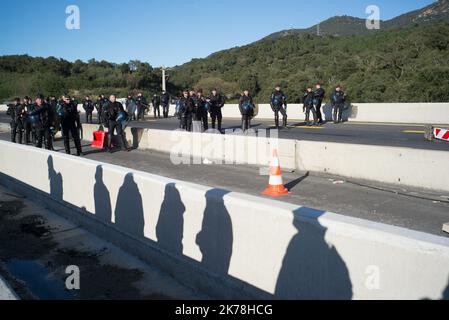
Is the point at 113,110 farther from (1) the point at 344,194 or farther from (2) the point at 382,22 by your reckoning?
(2) the point at 382,22

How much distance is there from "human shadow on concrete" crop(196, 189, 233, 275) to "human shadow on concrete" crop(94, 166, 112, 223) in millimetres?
2163

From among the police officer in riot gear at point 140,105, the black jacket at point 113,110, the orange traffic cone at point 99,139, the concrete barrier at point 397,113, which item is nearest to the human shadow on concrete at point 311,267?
the black jacket at point 113,110

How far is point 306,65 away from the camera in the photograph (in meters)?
63.1

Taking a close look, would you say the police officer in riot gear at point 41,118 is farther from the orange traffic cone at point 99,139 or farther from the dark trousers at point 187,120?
the dark trousers at point 187,120

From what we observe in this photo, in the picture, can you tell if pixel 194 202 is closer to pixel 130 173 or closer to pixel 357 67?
pixel 130 173

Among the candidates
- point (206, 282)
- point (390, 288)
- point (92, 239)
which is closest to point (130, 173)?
point (92, 239)

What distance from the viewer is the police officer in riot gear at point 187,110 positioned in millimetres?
15981

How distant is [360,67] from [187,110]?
35365mm

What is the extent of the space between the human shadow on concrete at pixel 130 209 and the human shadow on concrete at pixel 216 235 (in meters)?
1.27

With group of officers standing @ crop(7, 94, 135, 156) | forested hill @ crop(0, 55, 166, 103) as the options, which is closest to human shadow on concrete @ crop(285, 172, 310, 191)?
group of officers standing @ crop(7, 94, 135, 156)

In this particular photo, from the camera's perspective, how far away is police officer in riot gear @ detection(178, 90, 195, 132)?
15981mm

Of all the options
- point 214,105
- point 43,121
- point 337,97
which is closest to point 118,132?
point 43,121

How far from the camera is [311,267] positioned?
3.18 meters

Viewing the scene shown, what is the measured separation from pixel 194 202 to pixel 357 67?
4699 cm
